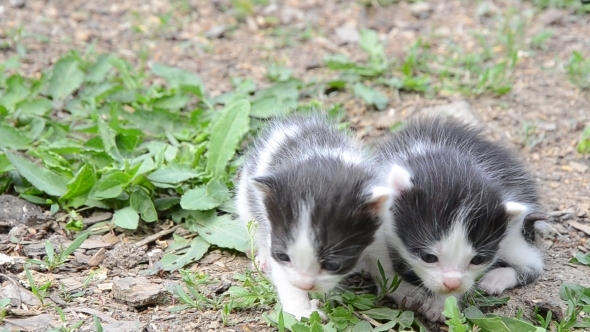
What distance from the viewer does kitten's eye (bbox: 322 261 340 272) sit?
4.33 metres

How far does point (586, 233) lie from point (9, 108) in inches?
186

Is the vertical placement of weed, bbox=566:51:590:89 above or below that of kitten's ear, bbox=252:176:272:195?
below

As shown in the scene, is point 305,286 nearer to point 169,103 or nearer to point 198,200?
point 198,200

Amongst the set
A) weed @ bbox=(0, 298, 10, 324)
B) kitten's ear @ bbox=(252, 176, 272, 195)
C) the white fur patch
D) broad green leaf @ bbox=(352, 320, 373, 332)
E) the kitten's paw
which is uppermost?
kitten's ear @ bbox=(252, 176, 272, 195)

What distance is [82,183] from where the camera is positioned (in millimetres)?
5656

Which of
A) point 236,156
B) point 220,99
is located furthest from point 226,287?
point 220,99

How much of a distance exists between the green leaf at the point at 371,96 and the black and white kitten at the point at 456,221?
1832mm

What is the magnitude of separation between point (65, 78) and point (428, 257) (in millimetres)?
4065

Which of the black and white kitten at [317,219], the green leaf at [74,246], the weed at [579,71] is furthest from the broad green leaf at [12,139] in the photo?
the weed at [579,71]

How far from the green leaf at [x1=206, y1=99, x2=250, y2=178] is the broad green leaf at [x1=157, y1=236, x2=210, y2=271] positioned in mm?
632

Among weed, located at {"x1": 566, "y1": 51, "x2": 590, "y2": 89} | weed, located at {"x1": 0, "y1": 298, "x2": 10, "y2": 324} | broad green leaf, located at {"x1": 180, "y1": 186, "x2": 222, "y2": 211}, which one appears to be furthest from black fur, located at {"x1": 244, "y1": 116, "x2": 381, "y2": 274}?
weed, located at {"x1": 566, "y1": 51, "x2": 590, "y2": 89}

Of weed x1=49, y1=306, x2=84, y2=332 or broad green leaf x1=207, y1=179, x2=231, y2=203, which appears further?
broad green leaf x1=207, y1=179, x2=231, y2=203

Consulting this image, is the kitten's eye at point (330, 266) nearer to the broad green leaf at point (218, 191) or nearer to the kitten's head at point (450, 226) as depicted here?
the kitten's head at point (450, 226)

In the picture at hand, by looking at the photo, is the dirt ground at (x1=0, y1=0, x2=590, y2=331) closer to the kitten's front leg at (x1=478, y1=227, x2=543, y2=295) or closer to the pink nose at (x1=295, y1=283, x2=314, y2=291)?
the kitten's front leg at (x1=478, y1=227, x2=543, y2=295)
